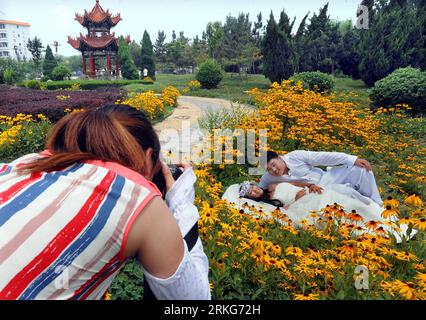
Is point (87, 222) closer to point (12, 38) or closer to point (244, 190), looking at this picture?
point (244, 190)

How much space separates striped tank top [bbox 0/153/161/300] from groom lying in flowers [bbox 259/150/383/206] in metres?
2.80

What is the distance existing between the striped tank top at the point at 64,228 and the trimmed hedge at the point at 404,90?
10.7m

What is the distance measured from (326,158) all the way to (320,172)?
27 cm

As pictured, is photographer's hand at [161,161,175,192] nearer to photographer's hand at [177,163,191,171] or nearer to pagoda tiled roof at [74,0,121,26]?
photographer's hand at [177,163,191,171]

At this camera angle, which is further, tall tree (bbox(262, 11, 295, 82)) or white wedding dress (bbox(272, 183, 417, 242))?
tall tree (bbox(262, 11, 295, 82))

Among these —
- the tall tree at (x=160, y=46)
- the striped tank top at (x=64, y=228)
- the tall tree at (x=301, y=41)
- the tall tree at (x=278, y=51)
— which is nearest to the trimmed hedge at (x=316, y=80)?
the tall tree at (x=278, y=51)

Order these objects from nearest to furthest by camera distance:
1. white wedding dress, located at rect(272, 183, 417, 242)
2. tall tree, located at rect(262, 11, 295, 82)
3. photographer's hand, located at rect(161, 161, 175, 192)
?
1. photographer's hand, located at rect(161, 161, 175, 192)
2. white wedding dress, located at rect(272, 183, 417, 242)
3. tall tree, located at rect(262, 11, 295, 82)

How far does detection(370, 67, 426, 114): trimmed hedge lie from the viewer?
9.23m

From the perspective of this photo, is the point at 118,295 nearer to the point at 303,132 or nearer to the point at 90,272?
the point at 90,272

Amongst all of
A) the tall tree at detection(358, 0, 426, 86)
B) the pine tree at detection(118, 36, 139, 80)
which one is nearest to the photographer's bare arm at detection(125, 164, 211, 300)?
the tall tree at detection(358, 0, 426, 86)

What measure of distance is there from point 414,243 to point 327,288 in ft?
3.83

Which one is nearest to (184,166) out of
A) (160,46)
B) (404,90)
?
(404,90)

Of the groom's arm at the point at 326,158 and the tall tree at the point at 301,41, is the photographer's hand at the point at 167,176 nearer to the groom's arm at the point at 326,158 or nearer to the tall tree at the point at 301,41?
the groom's arm at the point at 326,158
